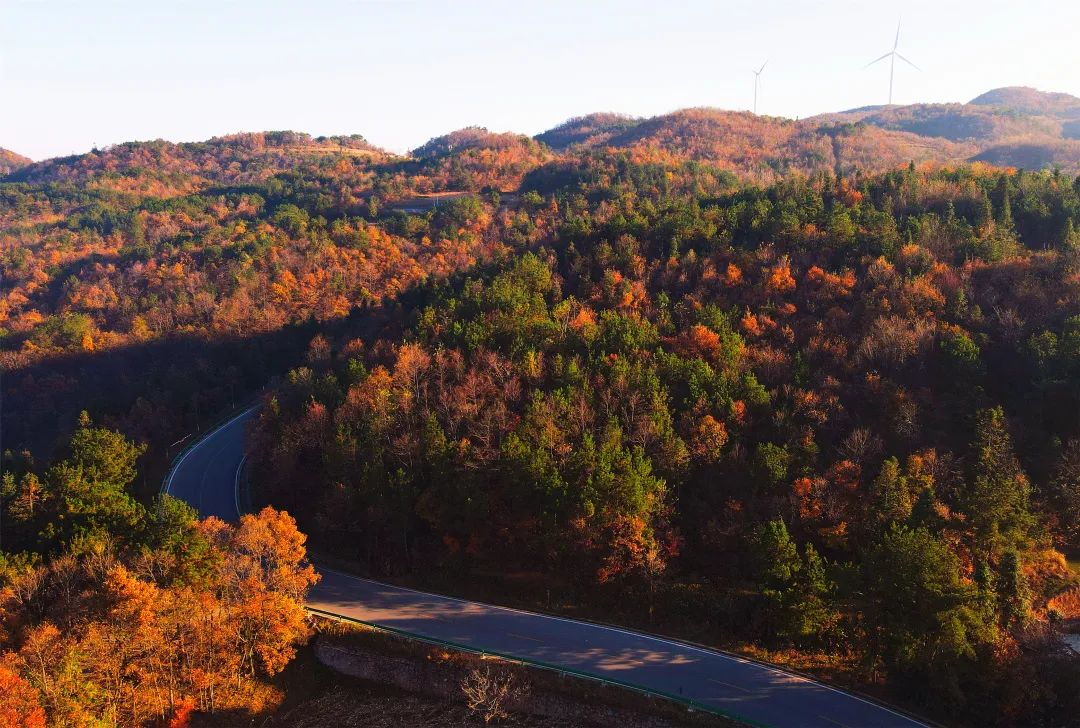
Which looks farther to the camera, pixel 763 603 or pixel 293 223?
pixel 293 223

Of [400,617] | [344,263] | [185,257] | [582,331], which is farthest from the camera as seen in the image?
[185,257]

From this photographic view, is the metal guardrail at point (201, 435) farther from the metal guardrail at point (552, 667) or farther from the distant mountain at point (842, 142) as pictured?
the distant mountain at point (842, 142)

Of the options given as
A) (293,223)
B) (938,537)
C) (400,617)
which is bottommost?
(400,617)

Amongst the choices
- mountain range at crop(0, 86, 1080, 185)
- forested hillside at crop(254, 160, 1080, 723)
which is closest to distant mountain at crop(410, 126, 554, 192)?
mountain range at crop(0, 86, 1080, 185)

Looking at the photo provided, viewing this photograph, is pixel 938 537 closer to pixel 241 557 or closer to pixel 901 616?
pixel 901 616

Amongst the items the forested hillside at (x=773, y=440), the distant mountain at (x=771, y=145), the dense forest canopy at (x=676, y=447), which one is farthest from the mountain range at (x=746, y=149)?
the forested hillside at (x=773, y=440)

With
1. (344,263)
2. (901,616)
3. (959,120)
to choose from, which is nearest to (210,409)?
(344,263)

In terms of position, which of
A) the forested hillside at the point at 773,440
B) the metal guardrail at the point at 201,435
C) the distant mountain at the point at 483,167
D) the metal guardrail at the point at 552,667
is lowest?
the metal guardrail at the point at 552,667

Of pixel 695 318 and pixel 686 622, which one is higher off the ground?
pixel 695 318
